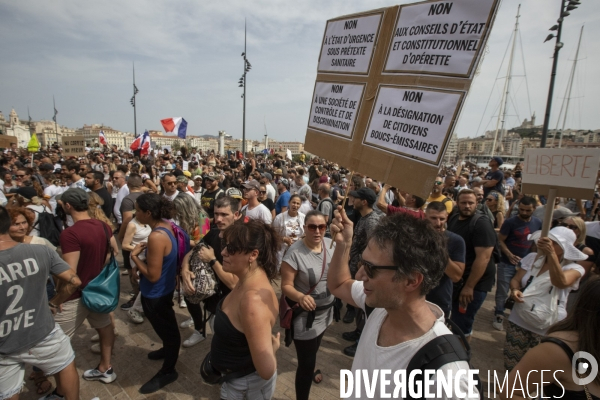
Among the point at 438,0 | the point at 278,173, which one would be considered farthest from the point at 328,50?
the point at 278,173

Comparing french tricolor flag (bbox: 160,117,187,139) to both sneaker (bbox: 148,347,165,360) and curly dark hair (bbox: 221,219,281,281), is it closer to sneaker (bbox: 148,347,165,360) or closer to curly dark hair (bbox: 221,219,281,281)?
sneaker (bbox: 148,347,165,360)

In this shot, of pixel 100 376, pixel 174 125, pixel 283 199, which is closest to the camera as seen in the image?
pixel 100 376

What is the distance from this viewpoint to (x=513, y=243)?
4.84 meters

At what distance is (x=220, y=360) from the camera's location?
6.74 feet

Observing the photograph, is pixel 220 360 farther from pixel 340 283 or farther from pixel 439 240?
pixel 439 240

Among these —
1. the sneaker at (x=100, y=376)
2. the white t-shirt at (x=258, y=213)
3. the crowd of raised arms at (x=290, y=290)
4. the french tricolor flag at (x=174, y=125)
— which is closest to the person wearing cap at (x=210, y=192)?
the white t-shirt at (x=258, y=213)

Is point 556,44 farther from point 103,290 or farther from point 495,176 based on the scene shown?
point 103,290

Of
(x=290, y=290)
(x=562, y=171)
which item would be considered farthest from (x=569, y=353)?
(x=290, y=290)

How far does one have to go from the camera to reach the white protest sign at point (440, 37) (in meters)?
1.56

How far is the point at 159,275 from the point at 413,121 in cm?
272

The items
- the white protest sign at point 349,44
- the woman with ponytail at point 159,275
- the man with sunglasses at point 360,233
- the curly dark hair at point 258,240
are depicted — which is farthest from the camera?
the man with sunglasses at point 360,233

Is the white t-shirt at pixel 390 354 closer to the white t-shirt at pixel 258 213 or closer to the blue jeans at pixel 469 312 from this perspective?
the blue jeans at pixel 469 312

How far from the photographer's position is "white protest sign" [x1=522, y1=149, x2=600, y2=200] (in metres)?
2.27

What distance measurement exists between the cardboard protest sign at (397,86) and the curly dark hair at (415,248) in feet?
1.40
